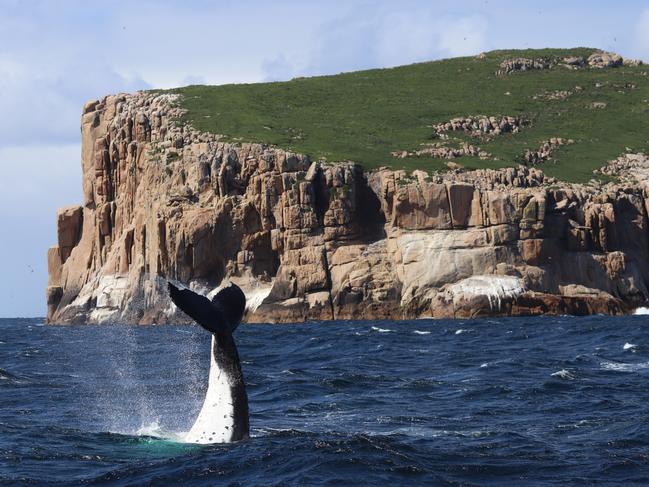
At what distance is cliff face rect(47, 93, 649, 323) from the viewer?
311 ft

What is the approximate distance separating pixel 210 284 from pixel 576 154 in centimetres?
3907

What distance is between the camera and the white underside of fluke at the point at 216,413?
2389 cm

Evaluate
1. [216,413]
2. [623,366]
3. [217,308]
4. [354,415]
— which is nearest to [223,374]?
[216,413]

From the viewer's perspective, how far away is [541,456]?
23859 millimetres

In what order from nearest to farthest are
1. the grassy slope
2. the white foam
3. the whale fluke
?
the whale fluke → the white foam → the grassy slope

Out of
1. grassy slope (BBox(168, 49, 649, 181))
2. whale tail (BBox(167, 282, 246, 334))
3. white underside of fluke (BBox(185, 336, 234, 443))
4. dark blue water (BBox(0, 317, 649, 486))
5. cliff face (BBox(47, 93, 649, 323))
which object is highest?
grassy slope (BBox(168, 49, 649, 181))

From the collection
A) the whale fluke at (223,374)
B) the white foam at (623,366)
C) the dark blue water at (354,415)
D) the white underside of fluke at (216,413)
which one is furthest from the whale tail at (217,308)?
the white foam at (623,366)

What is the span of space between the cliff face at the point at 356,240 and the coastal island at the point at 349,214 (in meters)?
0.14

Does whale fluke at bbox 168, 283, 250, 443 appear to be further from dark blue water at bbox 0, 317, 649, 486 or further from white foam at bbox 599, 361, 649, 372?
white foam at bbox 599, 361, 649, 372

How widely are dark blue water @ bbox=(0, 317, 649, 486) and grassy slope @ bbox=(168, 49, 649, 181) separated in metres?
58.1

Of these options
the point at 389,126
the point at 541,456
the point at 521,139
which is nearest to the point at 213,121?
the point at 389,126

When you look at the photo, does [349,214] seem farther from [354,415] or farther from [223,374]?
[223,374]

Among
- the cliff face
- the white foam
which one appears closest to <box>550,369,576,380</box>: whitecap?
the white foam

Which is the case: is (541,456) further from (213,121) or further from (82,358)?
(213,121)
